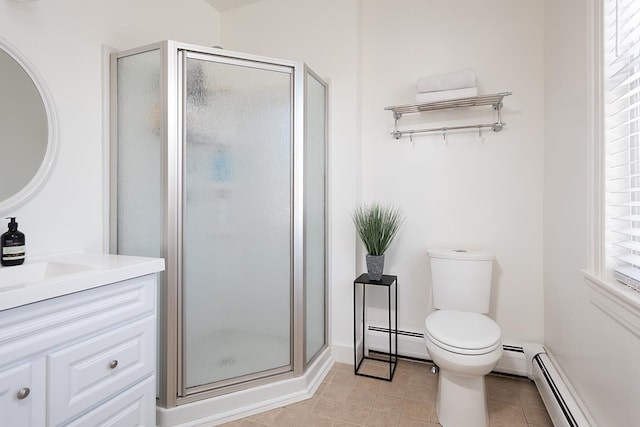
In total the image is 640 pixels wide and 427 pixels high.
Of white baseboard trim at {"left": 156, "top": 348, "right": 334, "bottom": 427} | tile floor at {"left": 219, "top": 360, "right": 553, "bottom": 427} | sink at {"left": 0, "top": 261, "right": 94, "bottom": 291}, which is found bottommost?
tile floor at {"left": 219, "top": 360, "right": 553, "bottom": 427}

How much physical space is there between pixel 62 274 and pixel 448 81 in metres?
2.16

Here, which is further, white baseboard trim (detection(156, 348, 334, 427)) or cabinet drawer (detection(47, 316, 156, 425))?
white baseboard trim (detection(156, 348, 334, 427))

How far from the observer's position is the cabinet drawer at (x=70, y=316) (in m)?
0.94

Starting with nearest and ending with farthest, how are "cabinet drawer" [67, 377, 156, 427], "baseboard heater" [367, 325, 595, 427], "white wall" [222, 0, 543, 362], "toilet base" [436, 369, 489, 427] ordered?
"cabinet drawer" [67, 377, 156, 427] < "baseboard heater" [367, 325, 595, 427] < "toilet base" [436, 369, 489, 427] < "white wall" [222, 0, 543, 362]

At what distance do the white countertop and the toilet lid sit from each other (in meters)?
1.30

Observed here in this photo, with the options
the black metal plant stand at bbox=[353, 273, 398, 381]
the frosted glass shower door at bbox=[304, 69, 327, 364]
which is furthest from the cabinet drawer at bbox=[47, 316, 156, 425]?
the black metal plant stand at bbox=[353, 273, 398, 381]

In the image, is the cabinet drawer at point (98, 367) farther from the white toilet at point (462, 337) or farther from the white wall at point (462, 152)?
the white wall at point (462, 152)

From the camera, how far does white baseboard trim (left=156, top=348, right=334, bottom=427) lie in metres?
1.59

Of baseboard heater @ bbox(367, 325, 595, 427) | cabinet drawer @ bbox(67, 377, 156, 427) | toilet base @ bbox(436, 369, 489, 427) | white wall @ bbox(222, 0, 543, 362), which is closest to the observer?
cabinet drawer @ bbox(67, 377, 156, 427)

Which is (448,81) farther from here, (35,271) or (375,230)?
(35,271)

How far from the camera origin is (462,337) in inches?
59.9

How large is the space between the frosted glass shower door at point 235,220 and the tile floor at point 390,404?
238mm

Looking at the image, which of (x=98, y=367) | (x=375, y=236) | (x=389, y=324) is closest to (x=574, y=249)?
(x=375, y=236)

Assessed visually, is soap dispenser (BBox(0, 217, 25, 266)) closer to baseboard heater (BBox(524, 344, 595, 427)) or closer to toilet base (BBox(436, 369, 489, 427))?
toilet base (BBox(436, 369, 489, 427))
